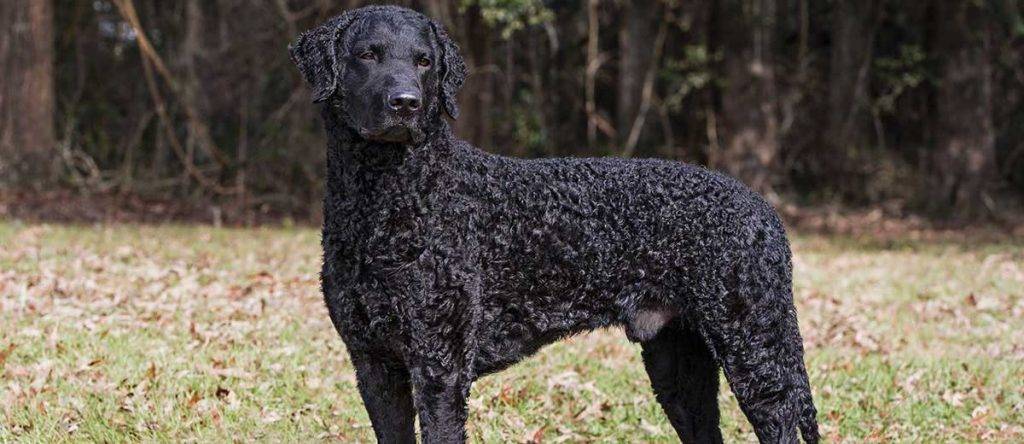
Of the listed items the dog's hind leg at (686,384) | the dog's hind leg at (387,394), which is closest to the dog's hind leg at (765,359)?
the dog's hind leg at (686,384)

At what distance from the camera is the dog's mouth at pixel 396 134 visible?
3.40 metres

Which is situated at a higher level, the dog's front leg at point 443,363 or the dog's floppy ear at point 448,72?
the dog's floppy ear at point 448,72

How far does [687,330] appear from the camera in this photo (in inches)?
165

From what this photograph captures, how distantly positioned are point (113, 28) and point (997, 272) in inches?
634

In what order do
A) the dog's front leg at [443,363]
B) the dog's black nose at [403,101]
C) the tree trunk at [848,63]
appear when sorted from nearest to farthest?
the dog's black nose at [403,101] < the dog's front leg at [443,363] < the tree trunk at [848,63]

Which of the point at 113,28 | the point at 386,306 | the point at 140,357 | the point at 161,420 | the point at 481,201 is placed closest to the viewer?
the point at 386,306

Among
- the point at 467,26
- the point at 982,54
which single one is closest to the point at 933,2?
the point at 982,54

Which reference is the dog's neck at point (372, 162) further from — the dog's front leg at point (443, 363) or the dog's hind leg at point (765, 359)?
the dog's hind leg at point (765, 359)

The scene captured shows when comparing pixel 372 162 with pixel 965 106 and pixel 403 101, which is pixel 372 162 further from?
pixel 965 106

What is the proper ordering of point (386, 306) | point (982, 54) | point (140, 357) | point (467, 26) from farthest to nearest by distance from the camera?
point (982, 54) < point (467, 26) < point (140, 357) < point (386, 306)

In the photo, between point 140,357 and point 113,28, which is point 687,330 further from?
point 113,28

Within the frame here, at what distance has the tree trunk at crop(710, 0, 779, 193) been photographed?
18516mm

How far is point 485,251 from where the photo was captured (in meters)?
3.70

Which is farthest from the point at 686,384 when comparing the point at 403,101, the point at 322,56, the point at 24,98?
the point at 24,98
